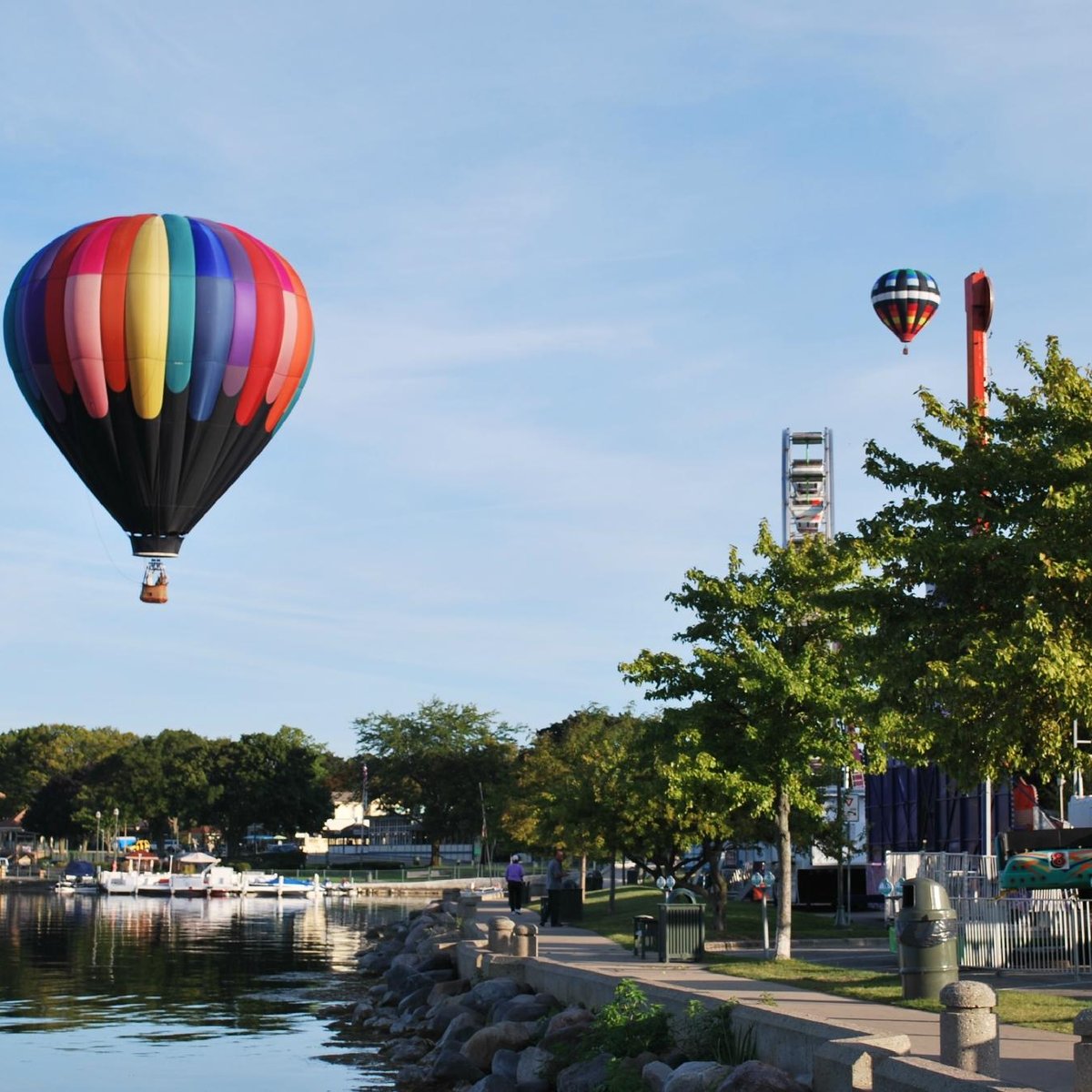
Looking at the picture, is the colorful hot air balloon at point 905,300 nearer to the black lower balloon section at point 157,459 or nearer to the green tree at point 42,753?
the black lower balloon section at point 157,459

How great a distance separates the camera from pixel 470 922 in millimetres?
41156

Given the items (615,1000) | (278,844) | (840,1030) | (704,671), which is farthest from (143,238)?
(278,844)

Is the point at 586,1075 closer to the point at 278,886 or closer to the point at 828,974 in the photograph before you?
the point at 828,974

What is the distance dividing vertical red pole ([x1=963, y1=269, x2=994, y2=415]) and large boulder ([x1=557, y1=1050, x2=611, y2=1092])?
51.8m

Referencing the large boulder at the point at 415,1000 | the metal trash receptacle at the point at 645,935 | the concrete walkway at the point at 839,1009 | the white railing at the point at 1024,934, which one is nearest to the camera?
the concrete walkway at the point at 839,1009

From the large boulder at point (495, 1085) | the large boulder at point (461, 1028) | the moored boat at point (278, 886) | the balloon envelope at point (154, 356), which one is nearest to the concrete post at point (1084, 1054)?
the large boulder at point (495, 1085)

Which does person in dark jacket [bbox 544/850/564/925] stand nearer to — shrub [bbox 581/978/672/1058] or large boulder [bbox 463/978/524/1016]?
large boulder [bbox 463/978/524/1016]

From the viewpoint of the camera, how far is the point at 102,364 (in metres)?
39.5

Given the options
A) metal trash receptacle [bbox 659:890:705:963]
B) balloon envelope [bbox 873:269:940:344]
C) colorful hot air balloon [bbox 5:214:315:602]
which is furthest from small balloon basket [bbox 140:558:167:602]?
balloon envelope [bbox 873:269:940:344]

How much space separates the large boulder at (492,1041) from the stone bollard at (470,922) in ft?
39.9

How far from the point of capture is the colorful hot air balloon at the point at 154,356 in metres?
39.6

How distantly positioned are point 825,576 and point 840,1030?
14896mm

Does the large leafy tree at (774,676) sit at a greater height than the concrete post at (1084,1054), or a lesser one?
greater

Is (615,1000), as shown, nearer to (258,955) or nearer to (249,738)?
(258,955)
